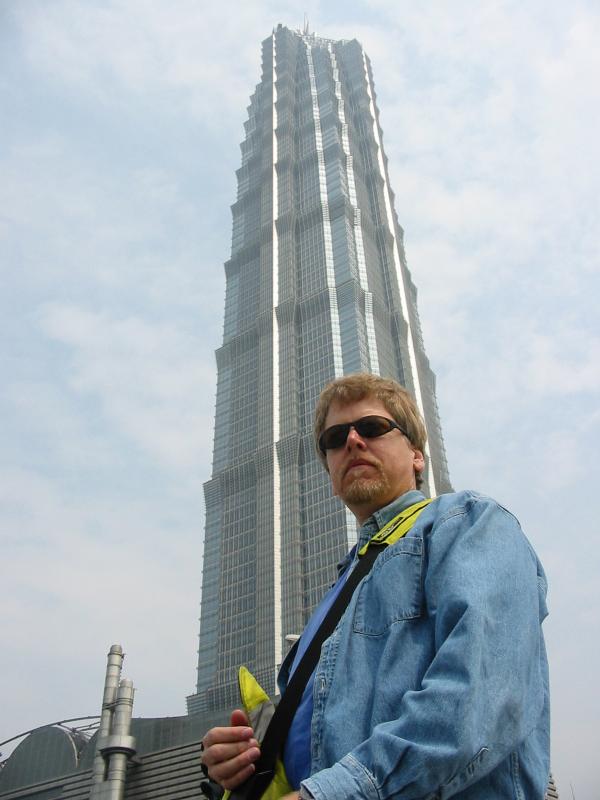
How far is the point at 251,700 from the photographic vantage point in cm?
285

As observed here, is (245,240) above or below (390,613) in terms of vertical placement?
above

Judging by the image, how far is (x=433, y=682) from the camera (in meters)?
2.20

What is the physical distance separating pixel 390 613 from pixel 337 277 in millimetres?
89794

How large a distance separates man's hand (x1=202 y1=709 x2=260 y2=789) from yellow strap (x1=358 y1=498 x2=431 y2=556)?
35.2 inches

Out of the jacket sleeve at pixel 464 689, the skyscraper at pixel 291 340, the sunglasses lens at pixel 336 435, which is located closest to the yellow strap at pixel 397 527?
the jacket sleeve at pixel 464 689

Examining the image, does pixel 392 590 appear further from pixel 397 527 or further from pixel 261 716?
pixel 261 716

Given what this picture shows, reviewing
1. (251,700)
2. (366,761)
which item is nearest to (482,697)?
(366,761)

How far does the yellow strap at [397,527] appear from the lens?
2949 millimetres

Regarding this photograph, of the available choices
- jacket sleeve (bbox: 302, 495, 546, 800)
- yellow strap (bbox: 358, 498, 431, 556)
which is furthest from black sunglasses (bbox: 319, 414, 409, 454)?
jacket sleeve (bbox: 302, 495, 546, 800)

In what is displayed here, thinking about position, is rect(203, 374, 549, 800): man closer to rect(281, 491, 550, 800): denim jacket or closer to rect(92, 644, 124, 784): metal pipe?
rect(281, 491, 550, 800): denim jacket

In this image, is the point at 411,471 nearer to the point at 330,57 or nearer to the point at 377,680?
the point at 377,680

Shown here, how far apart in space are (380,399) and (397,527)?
102cm

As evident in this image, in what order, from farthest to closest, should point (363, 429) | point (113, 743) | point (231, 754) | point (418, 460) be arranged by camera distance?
point (113, 743)
point (418, 460)
point (363, 429)
point (231, 754)

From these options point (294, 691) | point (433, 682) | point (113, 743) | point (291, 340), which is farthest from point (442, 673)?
point (291, 340)
